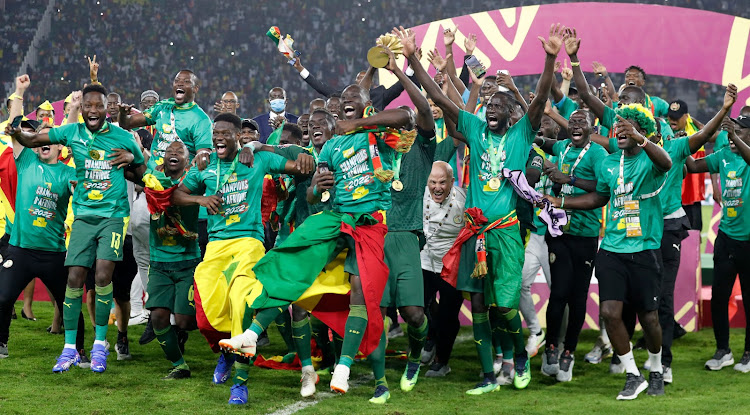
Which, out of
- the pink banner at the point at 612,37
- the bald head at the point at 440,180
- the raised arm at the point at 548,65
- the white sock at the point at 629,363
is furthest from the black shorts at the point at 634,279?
the pink banner at the point at 612,37

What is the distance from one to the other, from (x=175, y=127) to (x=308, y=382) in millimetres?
2985

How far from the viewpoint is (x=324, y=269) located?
6.12m

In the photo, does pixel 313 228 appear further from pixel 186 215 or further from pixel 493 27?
pixel 493 27

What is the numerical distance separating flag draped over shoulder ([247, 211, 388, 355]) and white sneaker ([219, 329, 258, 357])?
0.93 ft

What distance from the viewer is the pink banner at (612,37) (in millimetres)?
11398

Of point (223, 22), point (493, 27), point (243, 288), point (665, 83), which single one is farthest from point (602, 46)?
point (223, 22)

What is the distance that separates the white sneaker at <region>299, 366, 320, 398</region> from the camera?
6.15m

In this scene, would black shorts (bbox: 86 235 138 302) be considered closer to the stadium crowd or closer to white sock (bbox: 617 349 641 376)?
the stadium crowd

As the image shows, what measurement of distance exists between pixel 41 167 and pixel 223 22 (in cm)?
1443

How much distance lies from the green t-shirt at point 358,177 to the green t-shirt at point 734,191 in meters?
3.32

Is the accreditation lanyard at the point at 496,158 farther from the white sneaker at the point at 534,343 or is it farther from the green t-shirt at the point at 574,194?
the white sneaker at the point at 534,343

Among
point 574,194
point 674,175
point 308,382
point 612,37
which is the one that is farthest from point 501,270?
point 612,37

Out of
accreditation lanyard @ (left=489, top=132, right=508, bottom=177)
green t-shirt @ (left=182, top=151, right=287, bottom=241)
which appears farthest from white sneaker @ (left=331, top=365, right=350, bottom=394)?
accreditation lanyard @ (left=489, top=132, right=508, bottom=177)

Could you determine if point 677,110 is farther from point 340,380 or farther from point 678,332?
point 340,380
